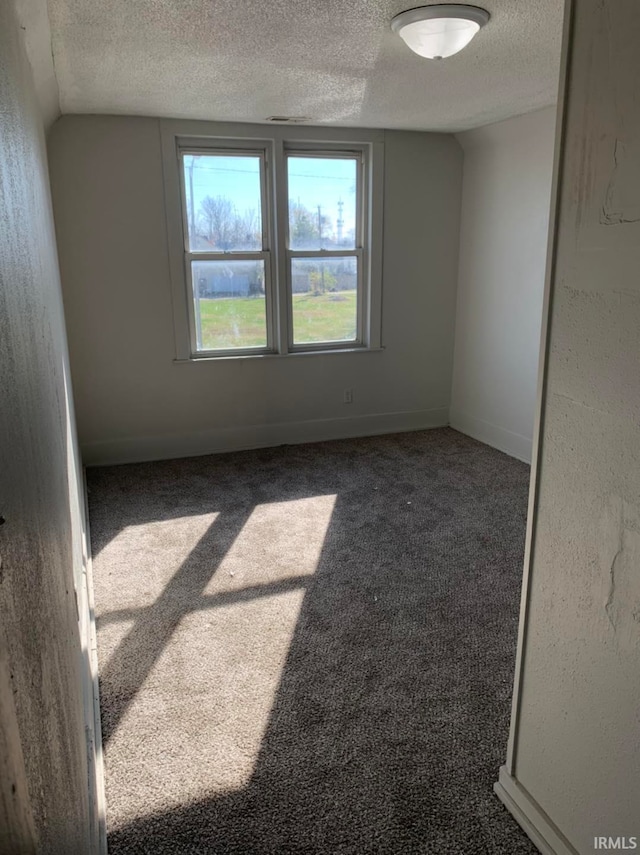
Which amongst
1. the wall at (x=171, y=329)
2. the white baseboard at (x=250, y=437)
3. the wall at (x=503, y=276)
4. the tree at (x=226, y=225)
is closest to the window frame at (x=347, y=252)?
the wall at (x=171, y=329)

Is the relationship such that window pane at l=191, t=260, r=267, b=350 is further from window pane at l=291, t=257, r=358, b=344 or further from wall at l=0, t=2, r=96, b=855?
wall at l=0, t=2, r=96, b=855

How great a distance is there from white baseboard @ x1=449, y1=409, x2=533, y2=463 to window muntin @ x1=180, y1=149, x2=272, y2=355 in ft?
5.88

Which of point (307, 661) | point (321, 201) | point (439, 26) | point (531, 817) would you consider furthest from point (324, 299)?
point (531, 817)

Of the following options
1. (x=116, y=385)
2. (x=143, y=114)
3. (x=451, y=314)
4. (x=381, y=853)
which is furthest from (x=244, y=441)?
(x=381, y=853)

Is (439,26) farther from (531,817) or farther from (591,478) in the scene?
(531,817)

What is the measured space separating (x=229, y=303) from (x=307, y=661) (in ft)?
9.67

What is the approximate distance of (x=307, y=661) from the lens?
2328mm

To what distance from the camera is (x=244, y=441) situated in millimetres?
4766

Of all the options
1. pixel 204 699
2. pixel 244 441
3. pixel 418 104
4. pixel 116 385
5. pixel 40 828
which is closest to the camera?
pixel 40 828

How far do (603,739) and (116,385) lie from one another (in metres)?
3.78

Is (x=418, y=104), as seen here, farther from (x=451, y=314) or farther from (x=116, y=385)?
(x=116, y=385)

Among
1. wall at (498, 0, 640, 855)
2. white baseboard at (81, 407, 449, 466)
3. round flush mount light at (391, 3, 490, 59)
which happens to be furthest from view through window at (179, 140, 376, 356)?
wall at (498, 0, 640, 855)

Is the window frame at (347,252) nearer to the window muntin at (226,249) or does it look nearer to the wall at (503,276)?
the window muntin at (226,249)

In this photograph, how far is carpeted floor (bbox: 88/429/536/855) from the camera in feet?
5.57
